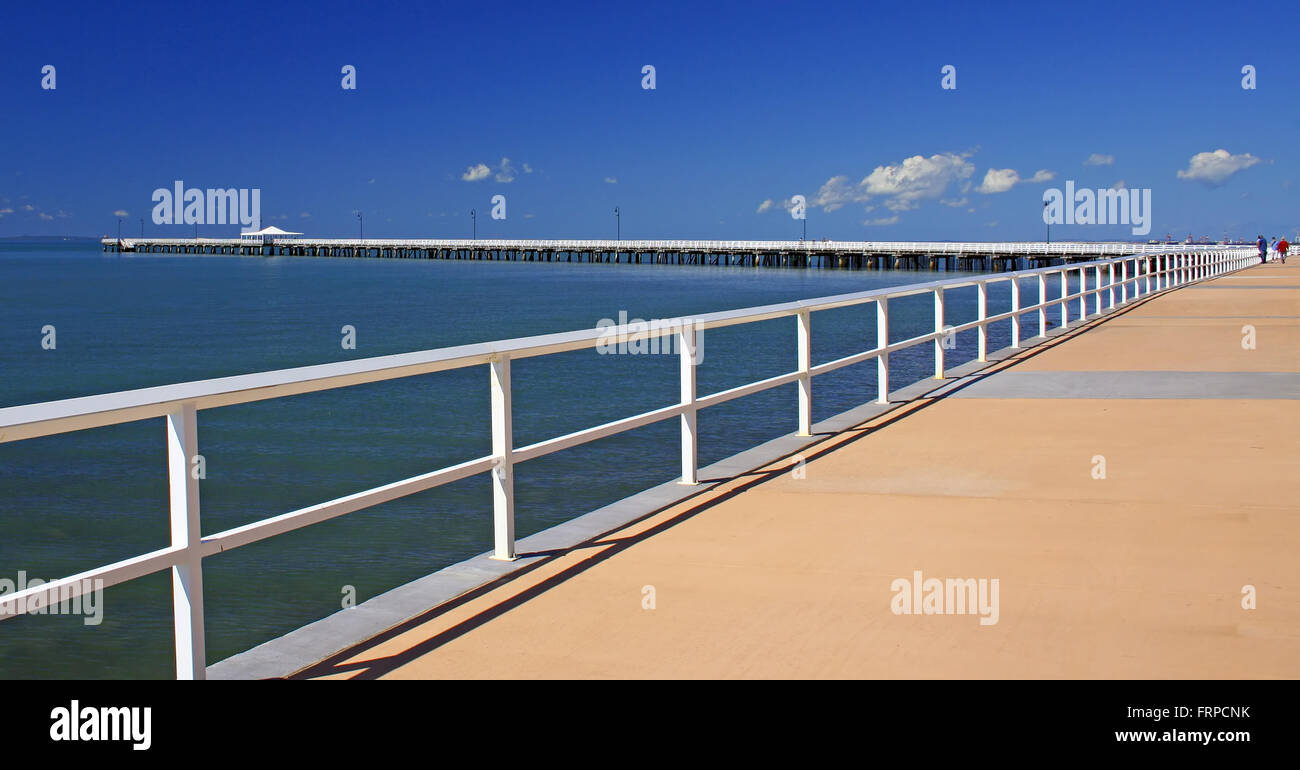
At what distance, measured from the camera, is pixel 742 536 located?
21.7 feet

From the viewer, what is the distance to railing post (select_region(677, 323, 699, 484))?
7.60 metres

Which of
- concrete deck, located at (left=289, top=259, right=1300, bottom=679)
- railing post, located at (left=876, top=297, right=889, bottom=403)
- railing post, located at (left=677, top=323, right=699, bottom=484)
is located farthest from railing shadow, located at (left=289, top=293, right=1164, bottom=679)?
railing post, located at (left=876, top=297, right=889, bottom=403)

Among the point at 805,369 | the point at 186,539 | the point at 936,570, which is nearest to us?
the point at 186,539

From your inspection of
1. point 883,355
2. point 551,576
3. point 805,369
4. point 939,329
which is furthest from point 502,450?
point 939,329

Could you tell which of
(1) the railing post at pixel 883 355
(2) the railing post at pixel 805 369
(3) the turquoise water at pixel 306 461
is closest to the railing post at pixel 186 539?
(3) the turquoise water at pixel 306 461

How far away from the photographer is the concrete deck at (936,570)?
4660 mm

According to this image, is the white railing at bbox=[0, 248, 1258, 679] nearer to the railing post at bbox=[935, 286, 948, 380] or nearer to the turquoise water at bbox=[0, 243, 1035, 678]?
the turquoise water at bbox=[0, 243, 1035, 678]

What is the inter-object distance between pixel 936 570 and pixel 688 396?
2325 mm

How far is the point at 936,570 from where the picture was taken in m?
5.87

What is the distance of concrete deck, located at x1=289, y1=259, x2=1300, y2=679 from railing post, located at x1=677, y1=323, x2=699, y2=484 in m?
0.28

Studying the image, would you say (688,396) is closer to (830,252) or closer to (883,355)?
(883,355)

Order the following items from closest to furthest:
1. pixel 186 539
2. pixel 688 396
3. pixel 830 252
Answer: pixel 186 539, pixel 688 396, pixel 830 252
